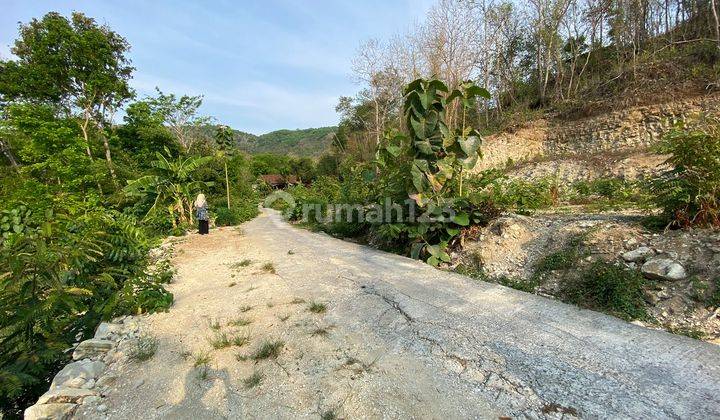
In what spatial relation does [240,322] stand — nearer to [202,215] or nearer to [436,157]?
[436,157]

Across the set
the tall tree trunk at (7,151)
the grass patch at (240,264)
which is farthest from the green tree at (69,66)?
the grass patch at (240,264)

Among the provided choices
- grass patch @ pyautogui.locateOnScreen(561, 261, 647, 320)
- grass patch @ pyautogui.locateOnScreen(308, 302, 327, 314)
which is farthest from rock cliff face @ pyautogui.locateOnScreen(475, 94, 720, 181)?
grass patch @ pyautogui.locateOnScreen(308, 302, 327, 314)

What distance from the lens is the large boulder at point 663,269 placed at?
3305mm

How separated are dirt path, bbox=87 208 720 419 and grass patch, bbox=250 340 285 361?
1.7 inches

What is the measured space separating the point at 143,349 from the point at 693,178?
6102mm

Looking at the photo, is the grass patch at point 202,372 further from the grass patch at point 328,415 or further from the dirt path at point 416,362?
the grass patch at point 328,415

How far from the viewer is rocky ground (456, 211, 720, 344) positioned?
307 centimetres

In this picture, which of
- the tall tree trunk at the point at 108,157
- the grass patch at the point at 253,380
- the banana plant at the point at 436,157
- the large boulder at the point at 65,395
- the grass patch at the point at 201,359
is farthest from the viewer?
the tall tree trunk at the point at 108,157

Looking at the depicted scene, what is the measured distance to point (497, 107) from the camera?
20672mm

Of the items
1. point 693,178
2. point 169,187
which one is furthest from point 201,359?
point 169,187

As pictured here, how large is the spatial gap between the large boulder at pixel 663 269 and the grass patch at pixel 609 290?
10 centimetres

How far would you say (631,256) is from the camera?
12.2ft

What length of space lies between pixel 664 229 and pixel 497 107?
61.8ft

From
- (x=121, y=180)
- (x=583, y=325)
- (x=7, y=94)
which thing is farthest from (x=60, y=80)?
(x=583, y=325)
